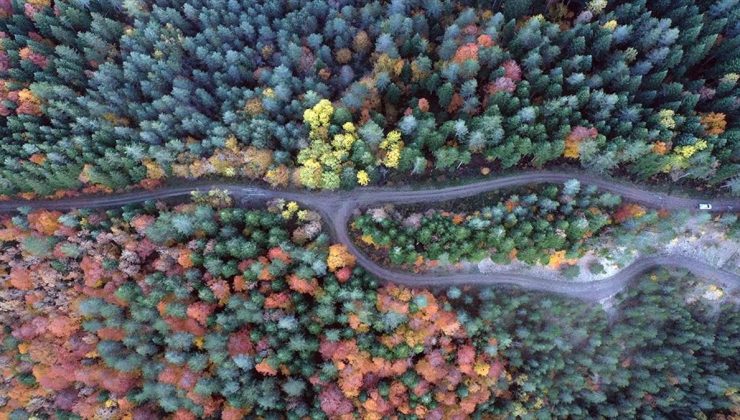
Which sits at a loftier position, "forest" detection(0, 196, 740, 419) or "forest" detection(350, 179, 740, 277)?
"forest" detection(350, 179, 740, 277)

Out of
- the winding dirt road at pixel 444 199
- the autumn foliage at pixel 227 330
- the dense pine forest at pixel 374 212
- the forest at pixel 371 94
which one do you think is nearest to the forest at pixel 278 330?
the autumn foliage at pixel 227 330

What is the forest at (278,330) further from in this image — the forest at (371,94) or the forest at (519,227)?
the forest at (371,94)

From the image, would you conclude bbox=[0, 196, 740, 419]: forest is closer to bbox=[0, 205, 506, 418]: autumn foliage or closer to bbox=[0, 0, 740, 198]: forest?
bbox=[0, 205, 506, 418]: autumn foliage

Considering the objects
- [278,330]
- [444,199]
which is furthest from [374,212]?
[278,330]

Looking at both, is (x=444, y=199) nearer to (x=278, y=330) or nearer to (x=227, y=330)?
(x=278, y=330)

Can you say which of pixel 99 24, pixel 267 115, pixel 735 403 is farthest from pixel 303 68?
pixel 735 403

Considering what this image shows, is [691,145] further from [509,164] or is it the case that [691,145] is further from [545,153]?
[509,164]

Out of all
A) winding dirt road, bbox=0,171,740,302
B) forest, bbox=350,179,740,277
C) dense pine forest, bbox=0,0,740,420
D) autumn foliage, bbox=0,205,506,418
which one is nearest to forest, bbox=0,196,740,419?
autumn foliage, bbox=0,205,506,418
